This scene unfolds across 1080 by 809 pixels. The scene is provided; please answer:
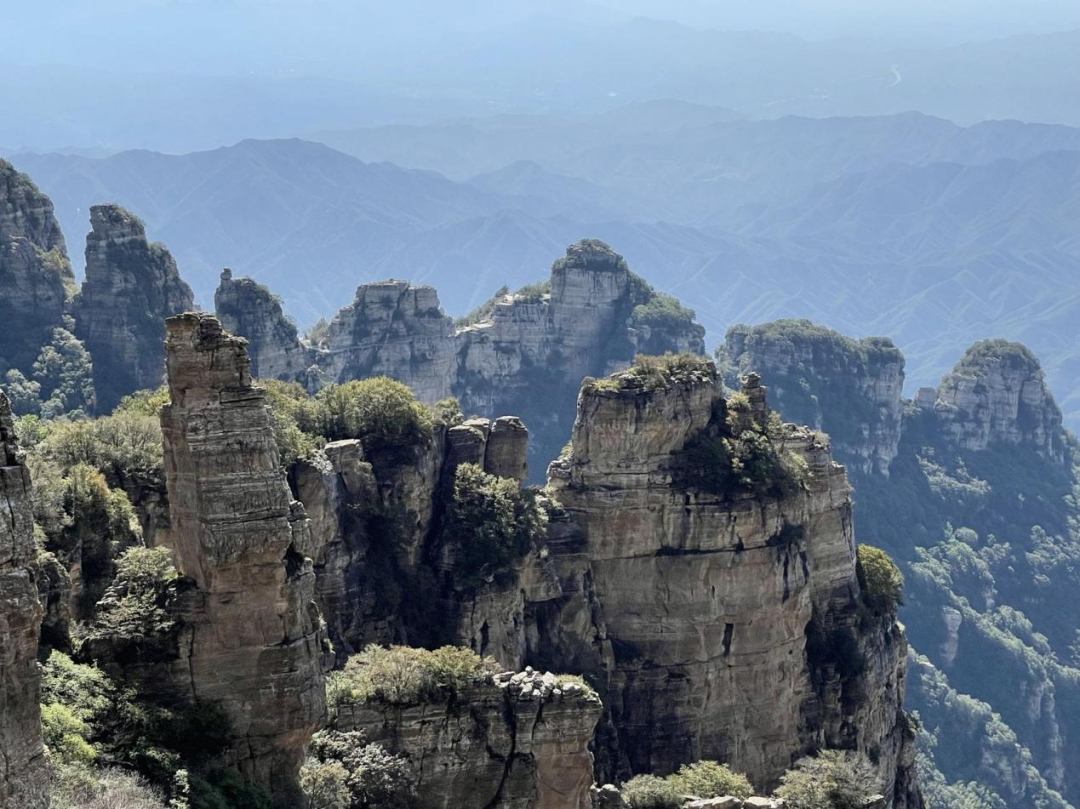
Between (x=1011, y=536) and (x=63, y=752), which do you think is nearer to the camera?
(x=63, y=752)

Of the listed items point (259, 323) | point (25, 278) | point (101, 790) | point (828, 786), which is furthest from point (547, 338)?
point (101, 790)

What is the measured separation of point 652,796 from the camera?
44219 mm

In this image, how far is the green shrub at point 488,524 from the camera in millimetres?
52219

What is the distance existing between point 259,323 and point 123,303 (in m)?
7.25

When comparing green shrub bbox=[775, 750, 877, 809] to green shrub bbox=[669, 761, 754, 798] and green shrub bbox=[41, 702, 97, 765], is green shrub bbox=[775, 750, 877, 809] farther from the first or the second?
green shrub bbox=[41, 702, 97, 765]

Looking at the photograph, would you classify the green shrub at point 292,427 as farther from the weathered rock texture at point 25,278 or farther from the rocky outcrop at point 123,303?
the rocky outcrop at point 123,303

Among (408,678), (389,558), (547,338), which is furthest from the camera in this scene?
(547,338)

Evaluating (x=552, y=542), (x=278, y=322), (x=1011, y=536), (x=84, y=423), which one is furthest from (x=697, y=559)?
(x=1011, y=536)

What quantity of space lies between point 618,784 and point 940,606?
77.5 m

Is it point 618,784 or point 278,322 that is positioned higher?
point 278,322

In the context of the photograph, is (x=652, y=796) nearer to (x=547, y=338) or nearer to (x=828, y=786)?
(x=828, y=786)

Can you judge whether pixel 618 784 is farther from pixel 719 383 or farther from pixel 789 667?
pixel 719 383

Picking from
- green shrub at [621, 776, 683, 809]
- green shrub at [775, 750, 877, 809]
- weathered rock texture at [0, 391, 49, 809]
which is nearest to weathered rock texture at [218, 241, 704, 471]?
green shrub at [775, 750, 877, 809]

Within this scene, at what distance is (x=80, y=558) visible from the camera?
131ft
